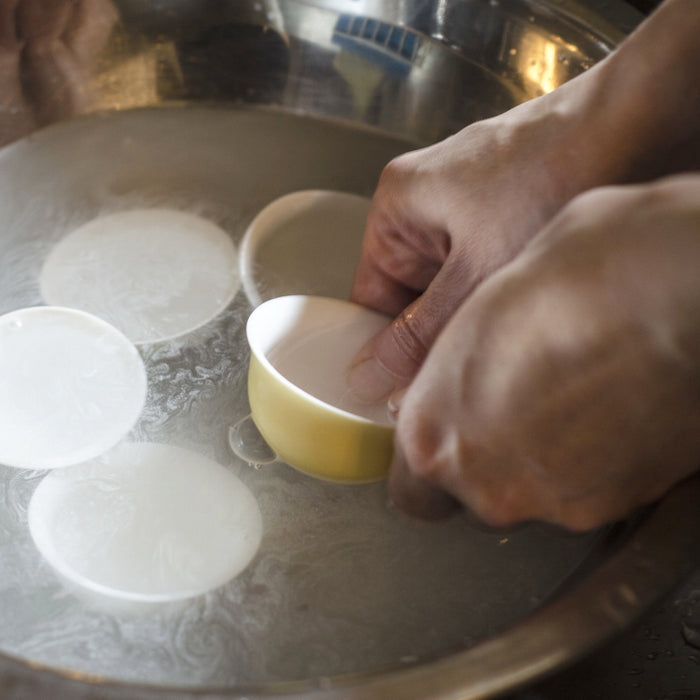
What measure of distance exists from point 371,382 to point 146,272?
0.96ft

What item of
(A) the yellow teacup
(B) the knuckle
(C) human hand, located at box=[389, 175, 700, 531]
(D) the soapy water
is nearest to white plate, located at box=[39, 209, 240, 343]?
(D) the soapy water

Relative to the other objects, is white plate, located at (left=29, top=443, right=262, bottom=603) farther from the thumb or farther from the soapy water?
the thumb

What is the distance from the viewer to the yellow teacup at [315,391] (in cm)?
55

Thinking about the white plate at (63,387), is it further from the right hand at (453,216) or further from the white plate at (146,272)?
the right hand at (453,216)

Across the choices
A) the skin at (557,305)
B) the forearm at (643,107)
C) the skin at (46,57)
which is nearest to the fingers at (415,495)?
the skin at (557,305)

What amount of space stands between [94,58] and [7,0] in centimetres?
12

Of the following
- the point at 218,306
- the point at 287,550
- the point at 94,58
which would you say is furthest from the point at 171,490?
the point at 94,58

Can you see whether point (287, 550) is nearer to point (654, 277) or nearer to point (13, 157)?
point (654, 277)

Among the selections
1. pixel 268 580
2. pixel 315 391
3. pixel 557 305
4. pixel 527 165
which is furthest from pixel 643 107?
pixel 268 580

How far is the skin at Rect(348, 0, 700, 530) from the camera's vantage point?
35 cm

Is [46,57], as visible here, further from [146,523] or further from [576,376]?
[576,376]

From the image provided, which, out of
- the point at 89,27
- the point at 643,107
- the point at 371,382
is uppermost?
the point at 643,107

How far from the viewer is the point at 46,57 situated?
0.88m

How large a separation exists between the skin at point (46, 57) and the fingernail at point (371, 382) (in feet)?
1.78
